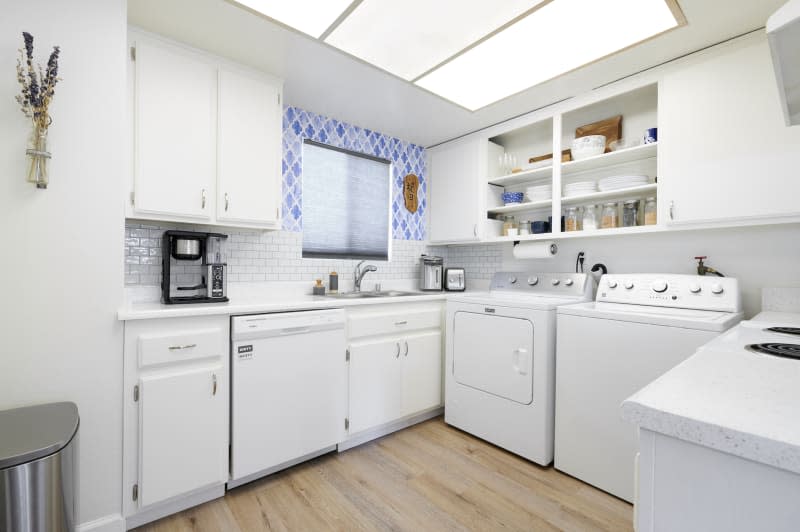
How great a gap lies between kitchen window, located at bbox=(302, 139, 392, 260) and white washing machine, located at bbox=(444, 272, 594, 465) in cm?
97

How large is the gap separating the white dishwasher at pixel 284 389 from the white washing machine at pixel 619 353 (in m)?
1.31

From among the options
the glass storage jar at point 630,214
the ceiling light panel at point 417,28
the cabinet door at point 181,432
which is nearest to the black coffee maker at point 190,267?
the cabinet door at point 181,432

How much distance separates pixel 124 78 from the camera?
1606 millimetres

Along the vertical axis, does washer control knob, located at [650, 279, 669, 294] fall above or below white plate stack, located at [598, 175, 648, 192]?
below

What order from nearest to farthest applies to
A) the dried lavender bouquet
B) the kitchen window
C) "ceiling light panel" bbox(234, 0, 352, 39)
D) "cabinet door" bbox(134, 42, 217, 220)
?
1. the dried lavender bouquet
2. "ceiling light panel" bbox(234, 0, 352, 39)
3. "cabinet door" bbox(134, 42, 217, 220)
4. the kitchen window

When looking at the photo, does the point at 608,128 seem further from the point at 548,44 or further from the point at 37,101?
the point at 37,101

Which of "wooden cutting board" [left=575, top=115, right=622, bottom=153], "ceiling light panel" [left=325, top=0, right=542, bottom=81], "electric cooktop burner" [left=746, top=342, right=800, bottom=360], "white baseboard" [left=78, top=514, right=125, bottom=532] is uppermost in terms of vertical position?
"ceiling light panel" [left=325, top=0, right=542, bottom=81]

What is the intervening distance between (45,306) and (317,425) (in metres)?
1.37

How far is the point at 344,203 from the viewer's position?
3059 millimetres

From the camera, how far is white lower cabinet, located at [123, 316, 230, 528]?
1.59 m

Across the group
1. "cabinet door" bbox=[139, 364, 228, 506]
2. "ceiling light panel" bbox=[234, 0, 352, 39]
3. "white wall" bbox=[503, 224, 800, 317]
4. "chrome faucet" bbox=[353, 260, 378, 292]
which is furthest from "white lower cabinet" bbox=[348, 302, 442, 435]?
"ceiling light panel" bbox=[234, 0, 352, 39]

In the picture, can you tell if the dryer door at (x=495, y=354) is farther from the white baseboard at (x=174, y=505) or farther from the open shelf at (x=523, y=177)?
the white baseboard at (x=174, y=505)

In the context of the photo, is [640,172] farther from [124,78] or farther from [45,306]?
[45,306]

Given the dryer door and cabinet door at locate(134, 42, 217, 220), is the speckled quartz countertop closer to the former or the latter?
the dryer door
